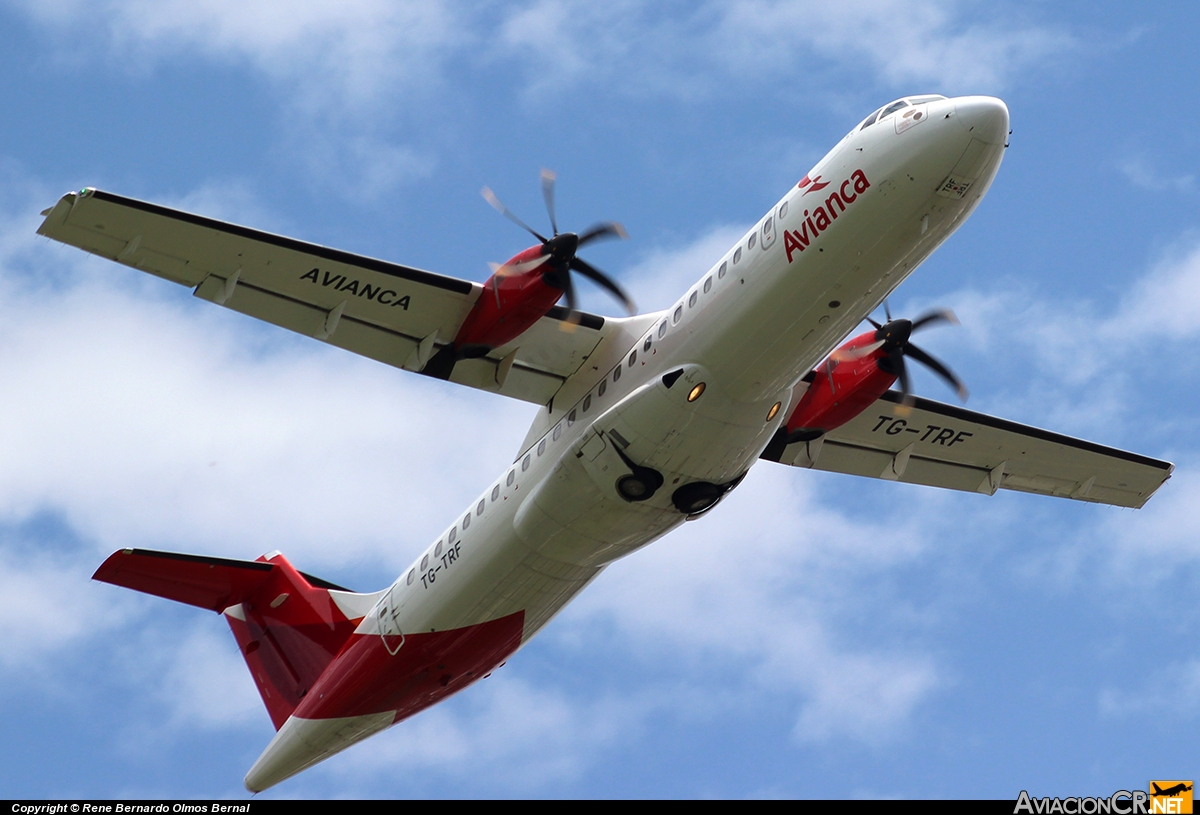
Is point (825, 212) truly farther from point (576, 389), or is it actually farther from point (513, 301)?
point (576, 389)

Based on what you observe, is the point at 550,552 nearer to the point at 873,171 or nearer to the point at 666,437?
the point at 666,437

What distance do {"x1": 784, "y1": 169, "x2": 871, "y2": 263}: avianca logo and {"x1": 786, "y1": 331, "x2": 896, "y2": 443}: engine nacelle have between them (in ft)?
11.9

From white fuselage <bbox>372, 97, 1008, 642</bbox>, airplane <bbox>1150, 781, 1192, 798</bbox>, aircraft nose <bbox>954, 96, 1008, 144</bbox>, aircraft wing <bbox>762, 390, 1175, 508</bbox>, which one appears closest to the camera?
airplane <bbox>1150, 781, 1192, 798</bbox>

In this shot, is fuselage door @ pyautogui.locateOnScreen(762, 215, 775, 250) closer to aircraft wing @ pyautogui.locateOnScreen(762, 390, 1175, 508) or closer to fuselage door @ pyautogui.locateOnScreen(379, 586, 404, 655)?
aircraft wing @ pyautogui.locateOnScreen(762, 390, 1175, 508)

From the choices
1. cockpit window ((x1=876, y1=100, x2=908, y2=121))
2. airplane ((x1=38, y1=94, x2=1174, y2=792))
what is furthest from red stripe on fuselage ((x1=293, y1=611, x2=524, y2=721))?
cockpit window ((x1=876, y1=100, x2=908, y2=121))

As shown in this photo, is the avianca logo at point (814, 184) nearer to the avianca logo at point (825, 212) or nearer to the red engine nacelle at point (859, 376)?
the avianca logo at point (825, 212)

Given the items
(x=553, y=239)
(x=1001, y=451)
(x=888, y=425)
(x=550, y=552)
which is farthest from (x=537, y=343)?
(x=1001, y=451)

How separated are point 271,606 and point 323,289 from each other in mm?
6542

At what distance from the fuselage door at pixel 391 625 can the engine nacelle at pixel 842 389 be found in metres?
6.38

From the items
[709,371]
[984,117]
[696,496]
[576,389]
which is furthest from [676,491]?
[984,117]

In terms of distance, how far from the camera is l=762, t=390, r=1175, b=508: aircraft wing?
21.1m

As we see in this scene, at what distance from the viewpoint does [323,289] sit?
1795cm

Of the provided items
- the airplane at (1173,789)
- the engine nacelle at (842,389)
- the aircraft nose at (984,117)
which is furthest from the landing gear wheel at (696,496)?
the airplane at (1173,789)

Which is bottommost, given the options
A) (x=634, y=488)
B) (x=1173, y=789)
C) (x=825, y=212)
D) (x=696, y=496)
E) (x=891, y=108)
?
(x=1173, y=789)
